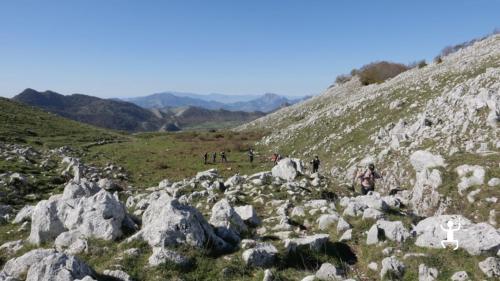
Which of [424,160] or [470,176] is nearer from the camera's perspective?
[470,176]

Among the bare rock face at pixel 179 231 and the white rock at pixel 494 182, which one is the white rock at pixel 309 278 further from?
the white rock at pixel 494 182

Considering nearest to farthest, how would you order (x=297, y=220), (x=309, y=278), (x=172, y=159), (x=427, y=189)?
(x=309, y=278)
(x=297, y=220)
(x=427, y=189)
(x=172, y=159)

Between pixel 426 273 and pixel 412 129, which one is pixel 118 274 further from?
pixel 412 129

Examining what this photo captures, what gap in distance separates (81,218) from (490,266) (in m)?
13.4

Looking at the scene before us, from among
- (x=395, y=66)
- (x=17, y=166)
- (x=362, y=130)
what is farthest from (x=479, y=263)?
(x=395, y=66)

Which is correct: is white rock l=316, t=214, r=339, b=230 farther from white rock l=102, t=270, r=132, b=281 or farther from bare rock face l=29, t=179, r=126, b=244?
white rock l=102, t=270, r=132, b=281

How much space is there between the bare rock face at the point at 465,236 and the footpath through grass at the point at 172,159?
27.7 m

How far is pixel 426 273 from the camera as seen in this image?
11180mm

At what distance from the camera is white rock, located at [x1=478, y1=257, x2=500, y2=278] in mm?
10930

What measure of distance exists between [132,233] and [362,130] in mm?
32709

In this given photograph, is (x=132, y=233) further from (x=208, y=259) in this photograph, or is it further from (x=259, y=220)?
(x=259, y=220)

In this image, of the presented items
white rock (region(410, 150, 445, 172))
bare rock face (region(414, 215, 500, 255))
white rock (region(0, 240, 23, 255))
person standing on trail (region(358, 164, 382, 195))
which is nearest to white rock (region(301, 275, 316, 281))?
bare rock face (region(414, 215, 500, 255))

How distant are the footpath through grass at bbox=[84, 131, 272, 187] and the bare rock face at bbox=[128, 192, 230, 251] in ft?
79.0

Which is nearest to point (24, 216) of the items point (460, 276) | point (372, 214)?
point (372, 214)
